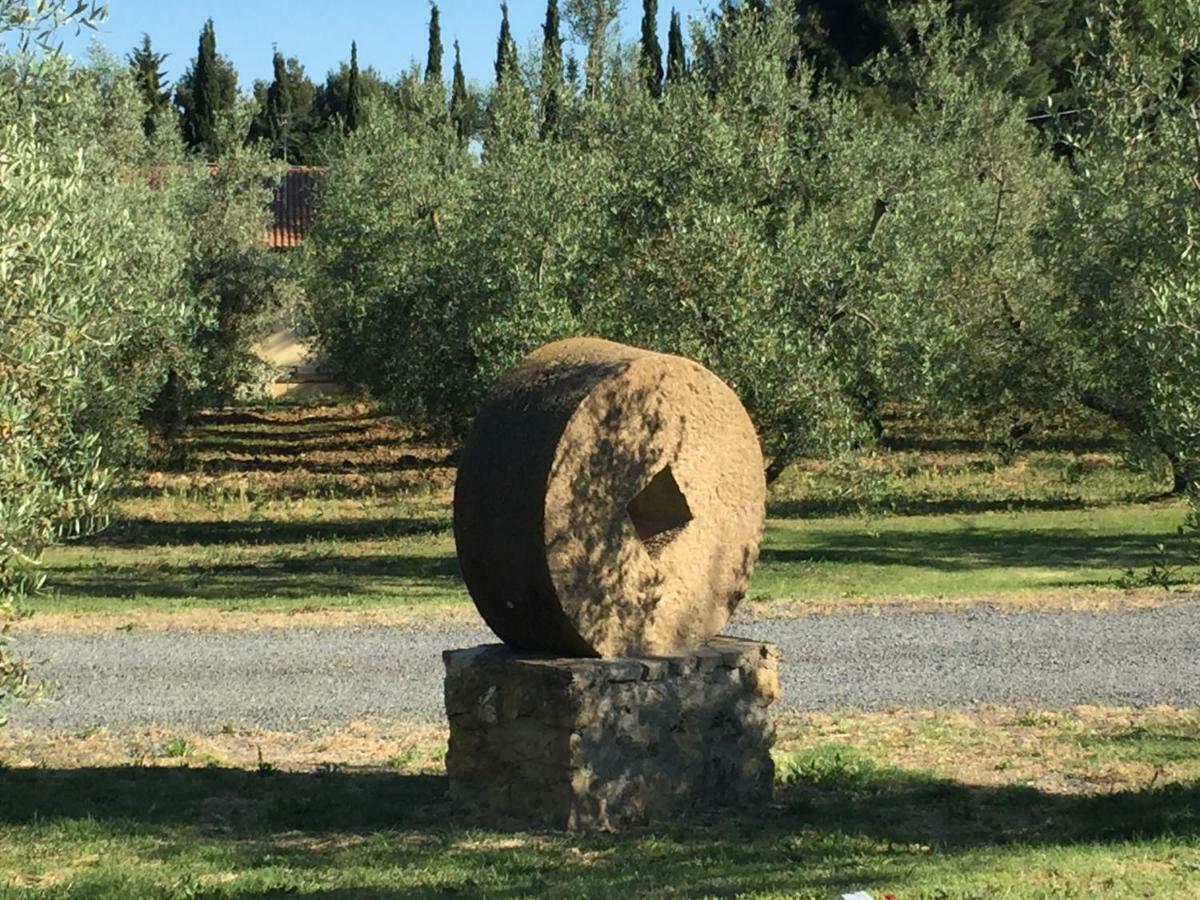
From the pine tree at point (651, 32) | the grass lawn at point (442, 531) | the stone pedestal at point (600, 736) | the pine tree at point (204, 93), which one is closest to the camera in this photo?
the stone pedestal at point (600, 736)

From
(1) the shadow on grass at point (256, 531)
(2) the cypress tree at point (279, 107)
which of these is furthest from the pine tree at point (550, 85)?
(2) the cypress tree at point (279, 107)

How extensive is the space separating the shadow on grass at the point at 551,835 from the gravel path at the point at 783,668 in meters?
2.32

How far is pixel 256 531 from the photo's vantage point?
25734mm

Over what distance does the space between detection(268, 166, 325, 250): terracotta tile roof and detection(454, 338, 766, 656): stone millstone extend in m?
36.7

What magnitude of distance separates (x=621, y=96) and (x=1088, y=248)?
941 centimetres

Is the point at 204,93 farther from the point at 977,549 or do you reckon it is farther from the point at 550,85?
the point at 977,549

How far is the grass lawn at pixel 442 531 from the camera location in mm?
19312

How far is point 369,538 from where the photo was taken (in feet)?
81.6

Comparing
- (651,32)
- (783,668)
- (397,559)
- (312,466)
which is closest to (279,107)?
(651,32)

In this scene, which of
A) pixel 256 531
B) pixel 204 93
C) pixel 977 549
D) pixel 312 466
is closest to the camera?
pixel 977 549

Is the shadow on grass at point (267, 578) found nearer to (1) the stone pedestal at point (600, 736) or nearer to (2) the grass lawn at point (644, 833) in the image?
(2) the grass lawn at point (644, 833)

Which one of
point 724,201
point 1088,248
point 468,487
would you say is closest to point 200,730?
point 468,487

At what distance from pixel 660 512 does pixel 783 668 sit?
519 cm

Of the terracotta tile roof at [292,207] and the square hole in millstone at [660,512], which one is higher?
the terracotta tile roof at [292,207]
